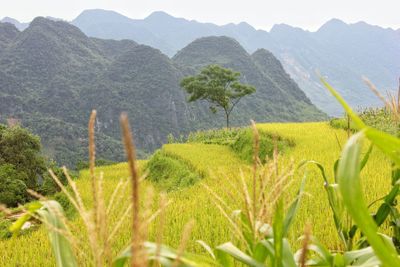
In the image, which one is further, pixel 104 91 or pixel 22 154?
pixel 104 91

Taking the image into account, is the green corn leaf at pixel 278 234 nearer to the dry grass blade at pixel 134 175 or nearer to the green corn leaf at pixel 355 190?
the green corn leaf at pixel 355 190

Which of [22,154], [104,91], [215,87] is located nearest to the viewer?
[22,154]

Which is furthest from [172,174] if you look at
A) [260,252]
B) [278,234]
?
[278,234]

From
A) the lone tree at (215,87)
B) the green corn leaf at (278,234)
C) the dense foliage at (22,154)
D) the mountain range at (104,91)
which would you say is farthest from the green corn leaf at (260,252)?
the mountain range at (104,91)

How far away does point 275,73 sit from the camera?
5674 inches

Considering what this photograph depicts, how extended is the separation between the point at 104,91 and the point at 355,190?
10921cm

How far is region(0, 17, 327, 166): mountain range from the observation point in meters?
96.2

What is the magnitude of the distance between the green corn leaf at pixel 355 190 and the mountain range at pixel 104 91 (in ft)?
259

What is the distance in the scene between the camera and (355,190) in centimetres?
73

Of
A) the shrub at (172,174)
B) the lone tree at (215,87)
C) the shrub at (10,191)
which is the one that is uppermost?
the lone tree at (215,87)

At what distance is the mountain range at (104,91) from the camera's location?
96.2m

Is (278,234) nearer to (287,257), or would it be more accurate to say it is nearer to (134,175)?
(287,257)

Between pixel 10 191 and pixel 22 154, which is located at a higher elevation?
pixel 22 154

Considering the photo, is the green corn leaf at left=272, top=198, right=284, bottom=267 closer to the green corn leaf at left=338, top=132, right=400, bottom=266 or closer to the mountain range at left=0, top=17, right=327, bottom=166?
the green corn leaf at left=338, top=132, right=400, bottom=266
